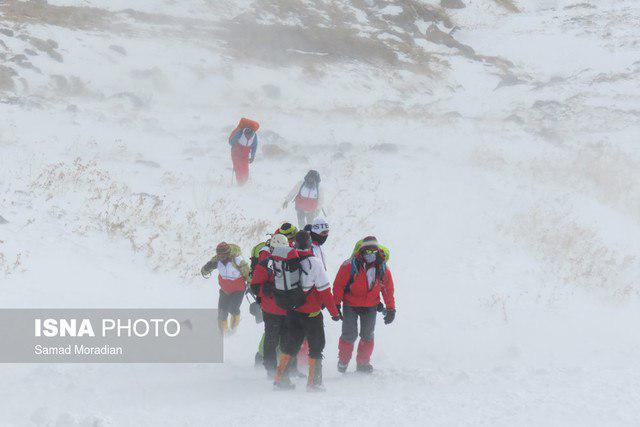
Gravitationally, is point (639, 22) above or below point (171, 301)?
above

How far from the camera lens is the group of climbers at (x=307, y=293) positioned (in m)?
5.74

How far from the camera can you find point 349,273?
20.7 ft

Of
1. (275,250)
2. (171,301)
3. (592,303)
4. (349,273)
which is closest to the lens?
(275,250)

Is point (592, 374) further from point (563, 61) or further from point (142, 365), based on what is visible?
point (563, 61)

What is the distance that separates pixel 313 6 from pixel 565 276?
29.9 meters

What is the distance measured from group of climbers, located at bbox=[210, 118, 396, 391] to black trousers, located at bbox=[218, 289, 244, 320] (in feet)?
1.23

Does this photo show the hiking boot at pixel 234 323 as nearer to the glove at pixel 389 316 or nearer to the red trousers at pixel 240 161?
the glove at pixel 389 316

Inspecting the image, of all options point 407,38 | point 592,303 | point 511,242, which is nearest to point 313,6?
point 407,38

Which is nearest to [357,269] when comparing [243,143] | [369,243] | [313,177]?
[369,243]

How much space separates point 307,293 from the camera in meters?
5.82

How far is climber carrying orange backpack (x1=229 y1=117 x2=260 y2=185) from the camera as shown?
542 inches

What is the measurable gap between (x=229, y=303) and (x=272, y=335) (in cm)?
153

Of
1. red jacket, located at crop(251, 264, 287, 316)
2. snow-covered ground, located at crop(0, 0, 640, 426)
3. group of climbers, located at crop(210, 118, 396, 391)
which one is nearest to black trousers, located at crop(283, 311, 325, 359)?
group of climbers, located at crop(210, 118, 396, 391)

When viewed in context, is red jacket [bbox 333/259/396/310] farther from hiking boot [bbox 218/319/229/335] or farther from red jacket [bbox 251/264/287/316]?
hiking boot [bbox 218/319/229/335]
